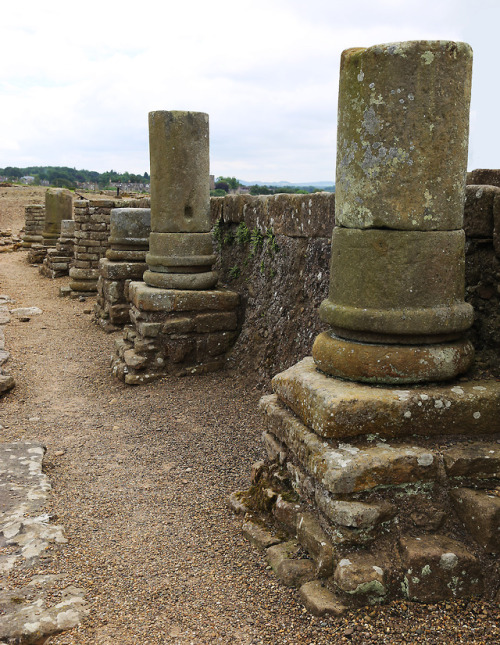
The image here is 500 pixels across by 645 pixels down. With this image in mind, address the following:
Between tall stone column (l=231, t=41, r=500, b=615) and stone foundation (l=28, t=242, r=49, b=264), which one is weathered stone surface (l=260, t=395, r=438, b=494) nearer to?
tall stone column (l=231, t=41, r=500, b=615)

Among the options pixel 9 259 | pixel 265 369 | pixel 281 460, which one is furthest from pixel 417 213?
pixel 9 259

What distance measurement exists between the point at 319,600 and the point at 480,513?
0.87 m

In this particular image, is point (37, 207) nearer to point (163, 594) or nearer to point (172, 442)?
point (172, 442)

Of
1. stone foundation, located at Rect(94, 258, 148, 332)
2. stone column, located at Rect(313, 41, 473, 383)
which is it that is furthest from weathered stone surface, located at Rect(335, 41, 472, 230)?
stone foundation, located at Rect(94, 258, 148, 332)

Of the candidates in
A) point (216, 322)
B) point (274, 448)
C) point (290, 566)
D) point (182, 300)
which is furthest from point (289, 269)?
point (290, 566)

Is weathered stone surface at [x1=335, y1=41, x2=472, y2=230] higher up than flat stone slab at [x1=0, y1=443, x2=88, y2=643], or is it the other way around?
weathered stone surface at [x1=335, y1=41, x2=472, y2=230]

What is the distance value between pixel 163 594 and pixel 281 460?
3.37 feet

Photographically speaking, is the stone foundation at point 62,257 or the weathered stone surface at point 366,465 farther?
the stone foundation at point 62,257

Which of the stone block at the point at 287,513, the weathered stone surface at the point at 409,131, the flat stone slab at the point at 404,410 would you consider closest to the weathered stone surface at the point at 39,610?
the stone block at the point at 287,513

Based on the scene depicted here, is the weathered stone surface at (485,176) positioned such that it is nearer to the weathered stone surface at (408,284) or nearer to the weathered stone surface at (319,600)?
the weathered stone surface at (408,284)

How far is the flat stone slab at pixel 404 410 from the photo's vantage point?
3023 mm

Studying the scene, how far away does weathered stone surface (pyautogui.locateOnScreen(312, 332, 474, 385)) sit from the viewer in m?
3.15

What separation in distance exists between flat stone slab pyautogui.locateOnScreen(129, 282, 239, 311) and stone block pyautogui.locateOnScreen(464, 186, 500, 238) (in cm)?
415

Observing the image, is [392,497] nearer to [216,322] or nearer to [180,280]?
[216,322]
